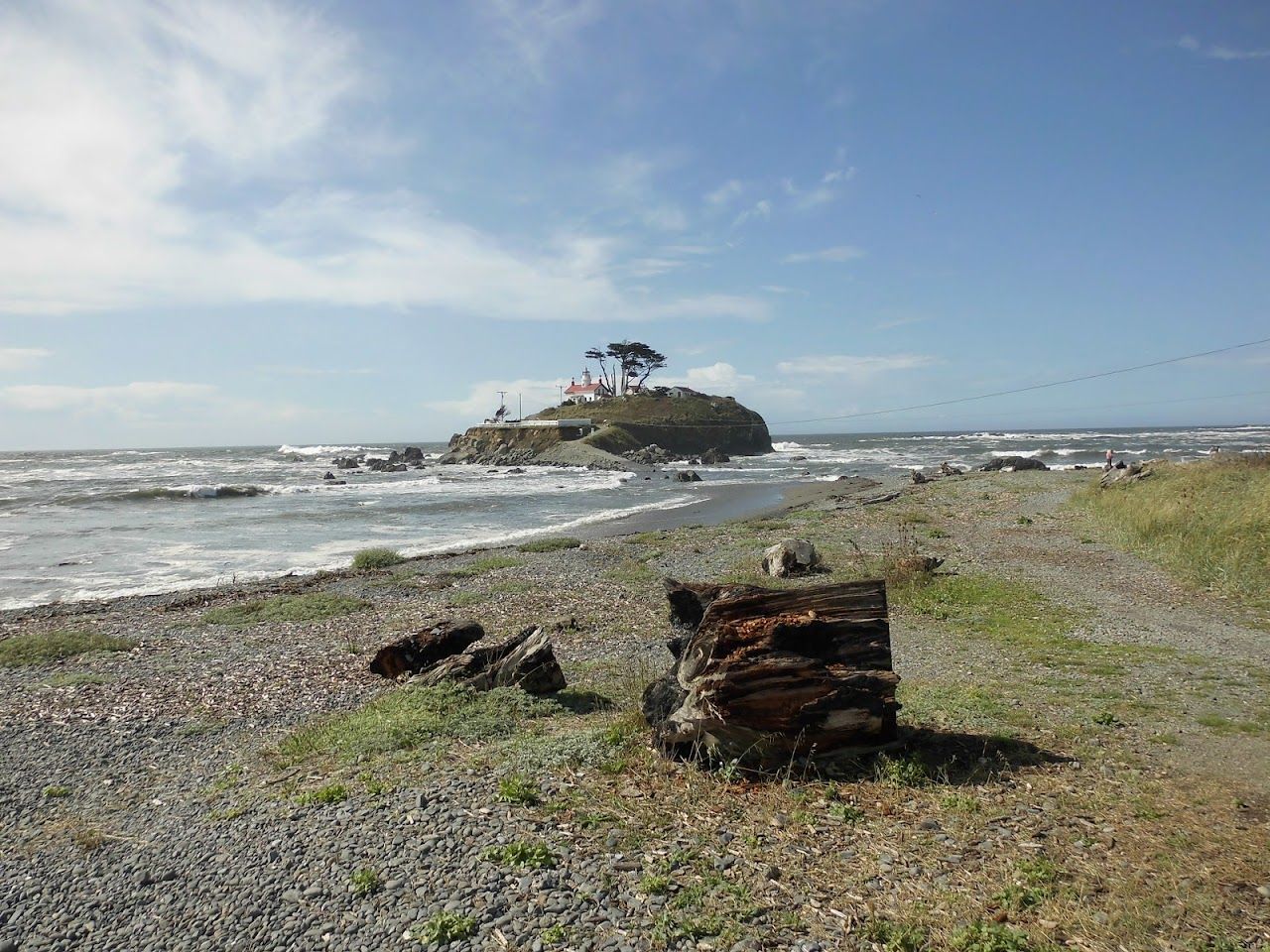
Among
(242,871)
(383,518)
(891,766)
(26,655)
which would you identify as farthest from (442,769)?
(383,518)

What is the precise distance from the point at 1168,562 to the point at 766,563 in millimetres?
8634

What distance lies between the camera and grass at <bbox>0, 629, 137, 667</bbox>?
43.8ft

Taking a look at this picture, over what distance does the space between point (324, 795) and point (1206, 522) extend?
1869 centimetres

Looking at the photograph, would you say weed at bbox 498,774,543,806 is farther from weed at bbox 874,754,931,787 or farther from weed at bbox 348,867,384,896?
weed at bbox 874,754,931,787

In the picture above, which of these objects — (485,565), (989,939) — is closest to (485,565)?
(485,565)

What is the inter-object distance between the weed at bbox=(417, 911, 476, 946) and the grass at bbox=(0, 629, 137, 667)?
12.5 m

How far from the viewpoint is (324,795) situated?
6668 mm

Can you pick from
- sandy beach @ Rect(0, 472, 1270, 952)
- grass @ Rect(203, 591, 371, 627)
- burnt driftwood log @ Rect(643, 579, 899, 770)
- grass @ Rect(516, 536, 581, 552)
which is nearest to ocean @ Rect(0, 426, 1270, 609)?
grass @ Rect(516, 536, 581, 552)

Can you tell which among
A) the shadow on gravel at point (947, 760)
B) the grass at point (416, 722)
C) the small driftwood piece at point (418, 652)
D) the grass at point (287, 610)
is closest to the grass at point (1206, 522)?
the shadow on gravel at point (947, 760)

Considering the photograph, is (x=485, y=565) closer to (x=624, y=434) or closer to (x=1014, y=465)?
(x=1014, y=465)

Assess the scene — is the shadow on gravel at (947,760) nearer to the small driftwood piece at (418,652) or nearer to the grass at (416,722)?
the grass at (416,722)

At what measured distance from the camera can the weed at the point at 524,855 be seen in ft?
17.1

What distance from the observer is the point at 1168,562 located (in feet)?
53.4

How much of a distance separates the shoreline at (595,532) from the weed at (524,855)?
640 inches
